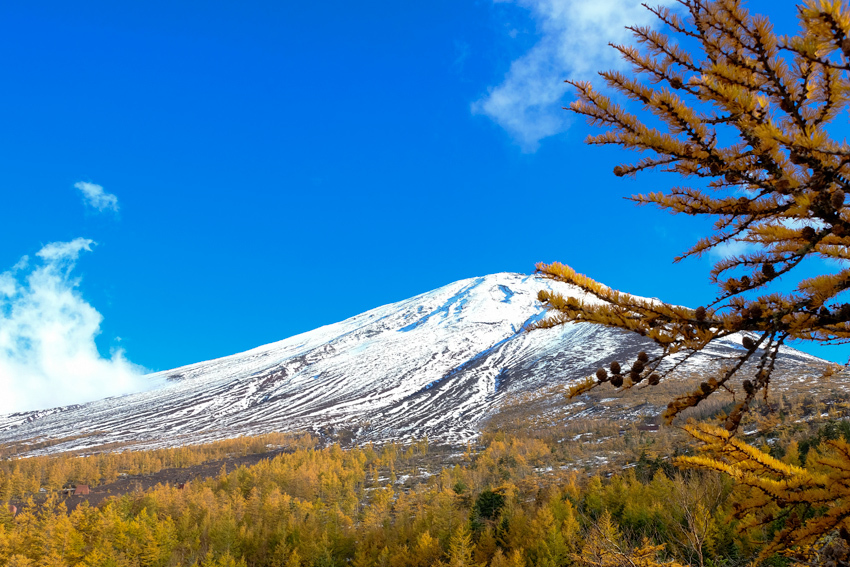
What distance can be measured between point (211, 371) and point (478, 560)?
500 ft

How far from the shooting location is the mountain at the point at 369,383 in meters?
97.2

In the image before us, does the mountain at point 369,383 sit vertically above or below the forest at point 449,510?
above

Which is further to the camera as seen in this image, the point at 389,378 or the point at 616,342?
the point at 389,378

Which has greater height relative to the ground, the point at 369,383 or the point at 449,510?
the point at 369,383

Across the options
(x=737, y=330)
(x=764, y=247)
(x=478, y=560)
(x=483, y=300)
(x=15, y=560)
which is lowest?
(x=478, y=560)

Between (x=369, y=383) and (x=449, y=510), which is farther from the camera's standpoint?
(x=369, y=383)

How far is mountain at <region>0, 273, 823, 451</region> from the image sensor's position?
97250 mm

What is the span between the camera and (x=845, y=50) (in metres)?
1.29

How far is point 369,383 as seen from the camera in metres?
122

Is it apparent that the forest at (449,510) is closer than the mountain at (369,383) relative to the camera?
Yes

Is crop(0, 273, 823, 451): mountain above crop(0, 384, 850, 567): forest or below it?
above

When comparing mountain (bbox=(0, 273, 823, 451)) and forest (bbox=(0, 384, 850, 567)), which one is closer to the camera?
forest (bbox=(0, 384, 850, 567))

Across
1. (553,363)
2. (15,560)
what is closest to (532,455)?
(15,560)

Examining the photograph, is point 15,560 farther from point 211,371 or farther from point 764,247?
point 211,371
